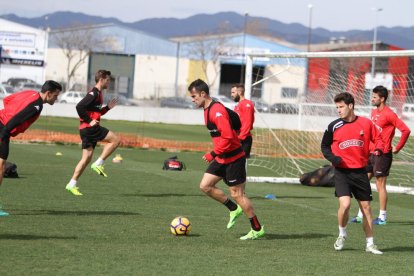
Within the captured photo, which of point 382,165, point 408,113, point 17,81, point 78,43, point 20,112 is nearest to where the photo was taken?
point 20,112

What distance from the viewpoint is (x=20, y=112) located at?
10.5 m

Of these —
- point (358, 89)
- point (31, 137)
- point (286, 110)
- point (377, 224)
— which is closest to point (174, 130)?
point (286, 110)

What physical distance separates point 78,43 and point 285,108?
132ft

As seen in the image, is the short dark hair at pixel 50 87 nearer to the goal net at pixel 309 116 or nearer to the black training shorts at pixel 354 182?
the black training shorts at pixel 354 182

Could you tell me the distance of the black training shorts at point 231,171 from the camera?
33.7 ft

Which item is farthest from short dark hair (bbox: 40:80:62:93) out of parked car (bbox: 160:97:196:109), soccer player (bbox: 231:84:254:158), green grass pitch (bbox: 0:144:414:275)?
parked car (bbox: 160:97:196:109)

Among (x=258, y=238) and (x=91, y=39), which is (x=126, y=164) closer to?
(x=258, y=238)

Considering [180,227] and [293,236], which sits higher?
[180,227]

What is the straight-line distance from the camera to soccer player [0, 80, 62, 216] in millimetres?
10492

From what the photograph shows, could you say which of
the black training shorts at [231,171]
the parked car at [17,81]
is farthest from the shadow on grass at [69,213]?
the parked car at [17,81]

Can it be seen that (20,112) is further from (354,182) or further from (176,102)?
(176,102)

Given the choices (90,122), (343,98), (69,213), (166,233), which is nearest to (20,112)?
(69,213)

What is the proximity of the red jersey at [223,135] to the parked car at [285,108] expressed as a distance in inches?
1027

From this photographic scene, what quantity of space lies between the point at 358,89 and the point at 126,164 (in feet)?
23.1
